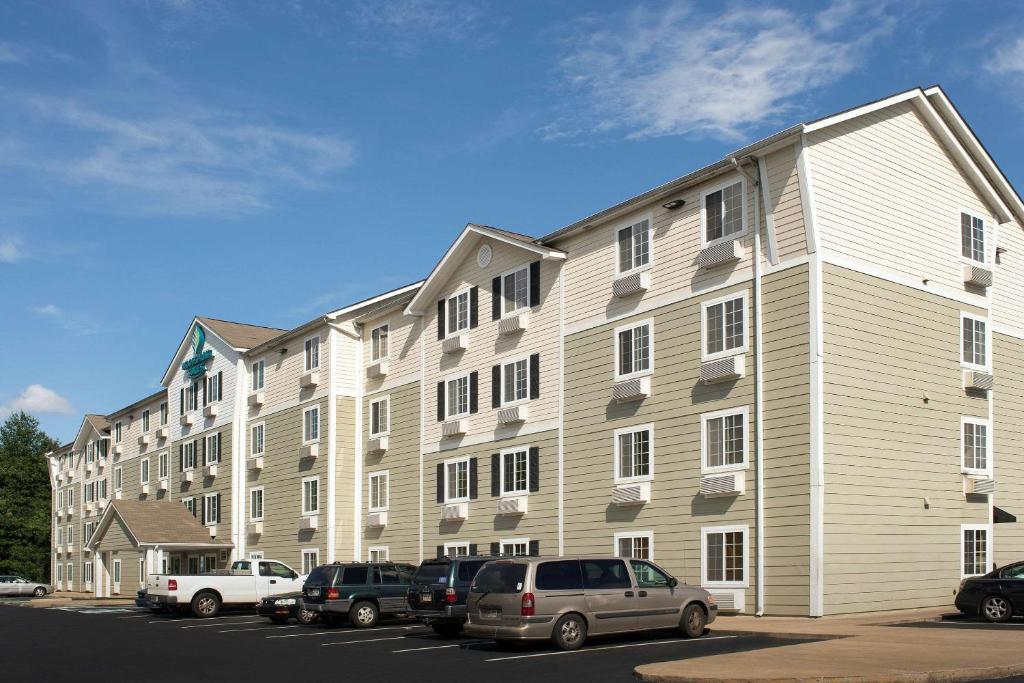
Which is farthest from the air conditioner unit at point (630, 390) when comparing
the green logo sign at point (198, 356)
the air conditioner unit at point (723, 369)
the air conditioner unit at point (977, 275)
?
the green logo sign at point (198, 356)

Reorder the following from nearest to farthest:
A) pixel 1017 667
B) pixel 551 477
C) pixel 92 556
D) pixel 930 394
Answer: pixel 1017 667, pixel 930 394, pixel 551 477, pixel 92 556

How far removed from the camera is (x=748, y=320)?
27516mm

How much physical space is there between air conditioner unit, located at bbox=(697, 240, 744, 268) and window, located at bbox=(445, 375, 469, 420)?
12.4 meters

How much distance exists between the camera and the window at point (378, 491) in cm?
4347

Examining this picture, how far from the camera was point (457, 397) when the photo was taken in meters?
39.4

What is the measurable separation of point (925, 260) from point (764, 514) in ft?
27.3

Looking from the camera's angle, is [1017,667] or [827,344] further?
[827,344]

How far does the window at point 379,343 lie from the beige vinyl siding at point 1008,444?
2268 centimetres

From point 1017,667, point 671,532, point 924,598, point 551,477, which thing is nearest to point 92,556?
point 551,477

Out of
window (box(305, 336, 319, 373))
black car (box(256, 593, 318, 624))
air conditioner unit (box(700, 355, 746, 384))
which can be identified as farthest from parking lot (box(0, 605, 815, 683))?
window (box(305, 336, 319, 373))

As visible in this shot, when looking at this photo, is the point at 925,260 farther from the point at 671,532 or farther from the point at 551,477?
the point at 551,477

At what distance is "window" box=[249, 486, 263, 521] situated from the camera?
51.3 m

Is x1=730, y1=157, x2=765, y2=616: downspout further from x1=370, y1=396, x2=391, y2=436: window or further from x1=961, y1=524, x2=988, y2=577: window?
x1=370, y1=396, x2=391, y2=436: window

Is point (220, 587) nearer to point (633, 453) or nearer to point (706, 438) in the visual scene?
point (633, 453)
